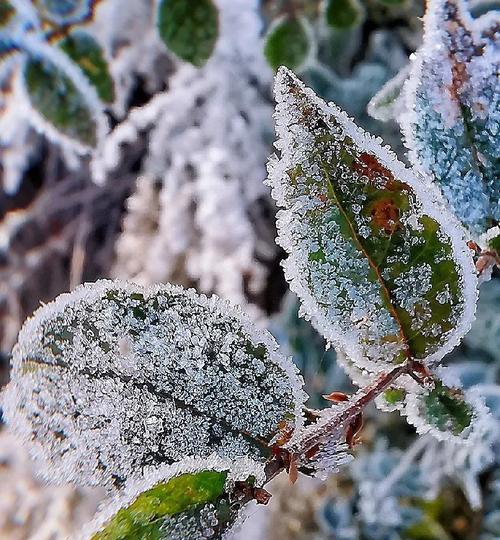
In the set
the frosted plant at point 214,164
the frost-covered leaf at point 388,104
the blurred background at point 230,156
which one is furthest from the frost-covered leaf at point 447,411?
the frosted plant at point 214,164

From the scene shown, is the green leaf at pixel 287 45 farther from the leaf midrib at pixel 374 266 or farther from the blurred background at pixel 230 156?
the leaf midrib at pixel 374 266

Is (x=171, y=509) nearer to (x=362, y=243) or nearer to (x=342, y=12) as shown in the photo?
(x=362, y=243)

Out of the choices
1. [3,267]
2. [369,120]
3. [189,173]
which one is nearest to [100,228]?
[3,267]

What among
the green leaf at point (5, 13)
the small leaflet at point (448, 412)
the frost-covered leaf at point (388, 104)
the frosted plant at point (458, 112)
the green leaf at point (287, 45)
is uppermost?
the green leaf at point (5, 13)

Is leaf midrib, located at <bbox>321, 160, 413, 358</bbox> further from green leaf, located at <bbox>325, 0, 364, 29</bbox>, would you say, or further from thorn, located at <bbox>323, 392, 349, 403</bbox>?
green leaf, located at <bbox>325, 0, 364, 29</bbox>

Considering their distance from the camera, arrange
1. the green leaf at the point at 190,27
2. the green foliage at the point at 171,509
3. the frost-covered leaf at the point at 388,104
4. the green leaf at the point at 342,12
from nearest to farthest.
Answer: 1. the green foliage at the point at 171,509
2. the frost-covered leaf at the point at 388,104
3. the green leaf at the point at 190,27
4. the green leaf at the point at 342,12

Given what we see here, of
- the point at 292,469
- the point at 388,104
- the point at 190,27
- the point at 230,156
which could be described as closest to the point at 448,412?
the point at 292,469

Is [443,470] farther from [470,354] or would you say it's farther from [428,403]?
[428,403]
